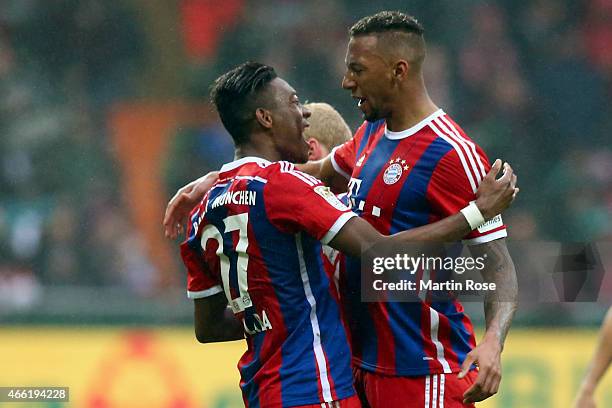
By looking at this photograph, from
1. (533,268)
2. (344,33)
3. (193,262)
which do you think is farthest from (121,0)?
(193,262)

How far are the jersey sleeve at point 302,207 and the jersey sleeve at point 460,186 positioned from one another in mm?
349

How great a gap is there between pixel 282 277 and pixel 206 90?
707 centimetres

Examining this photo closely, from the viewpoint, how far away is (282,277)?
3799mm

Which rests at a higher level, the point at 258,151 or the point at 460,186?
the point at 258,151

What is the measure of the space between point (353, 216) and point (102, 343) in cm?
418

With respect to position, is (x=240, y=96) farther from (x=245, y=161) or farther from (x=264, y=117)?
(x=245, y=161)

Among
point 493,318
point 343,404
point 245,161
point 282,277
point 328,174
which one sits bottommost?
point 343,404

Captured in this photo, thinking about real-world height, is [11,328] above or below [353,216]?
above

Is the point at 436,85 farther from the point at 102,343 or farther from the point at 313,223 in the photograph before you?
the point at 313,223

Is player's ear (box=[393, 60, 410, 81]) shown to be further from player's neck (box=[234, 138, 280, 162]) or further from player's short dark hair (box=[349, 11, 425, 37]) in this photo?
player's neck (box=[234, 138, 280, 162])

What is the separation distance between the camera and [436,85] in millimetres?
10227

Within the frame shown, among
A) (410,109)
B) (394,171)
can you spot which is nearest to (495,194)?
(394,171)

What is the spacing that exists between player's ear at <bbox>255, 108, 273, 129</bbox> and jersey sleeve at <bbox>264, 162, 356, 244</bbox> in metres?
0.27

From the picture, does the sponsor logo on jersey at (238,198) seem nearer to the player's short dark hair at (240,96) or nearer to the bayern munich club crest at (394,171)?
the player's short dark hair at (240,96)
